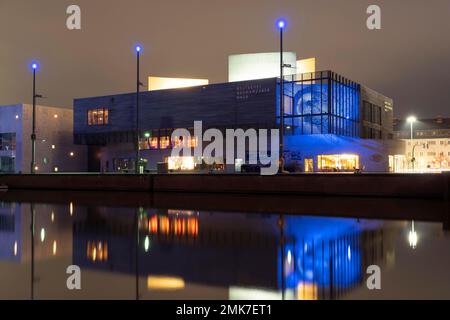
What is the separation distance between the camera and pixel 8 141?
6894 centimetres

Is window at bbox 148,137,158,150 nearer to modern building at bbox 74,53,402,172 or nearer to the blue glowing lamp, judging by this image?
modern building at bbox 74,53,402,172

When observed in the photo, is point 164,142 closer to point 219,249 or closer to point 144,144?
point 144,144

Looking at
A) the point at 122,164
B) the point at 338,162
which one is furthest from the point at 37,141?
the point at 338,162

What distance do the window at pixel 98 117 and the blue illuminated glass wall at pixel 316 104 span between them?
25.8 m

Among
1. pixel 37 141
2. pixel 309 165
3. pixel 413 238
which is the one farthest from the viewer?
pixel 37 141

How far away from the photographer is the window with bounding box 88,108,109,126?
63250mm

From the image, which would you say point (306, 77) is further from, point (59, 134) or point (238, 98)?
point (59, 134)

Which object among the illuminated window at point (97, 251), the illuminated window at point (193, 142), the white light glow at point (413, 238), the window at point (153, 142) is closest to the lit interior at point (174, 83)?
the window at point (153, 142)

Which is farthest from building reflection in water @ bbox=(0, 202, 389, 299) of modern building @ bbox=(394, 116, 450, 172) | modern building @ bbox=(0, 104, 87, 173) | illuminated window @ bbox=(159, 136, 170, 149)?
modern building @ bbox=(394, 116, 450, 172)

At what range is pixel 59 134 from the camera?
71312 mm

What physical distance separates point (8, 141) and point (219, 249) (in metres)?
67.9

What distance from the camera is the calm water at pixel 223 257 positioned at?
21.1ft
